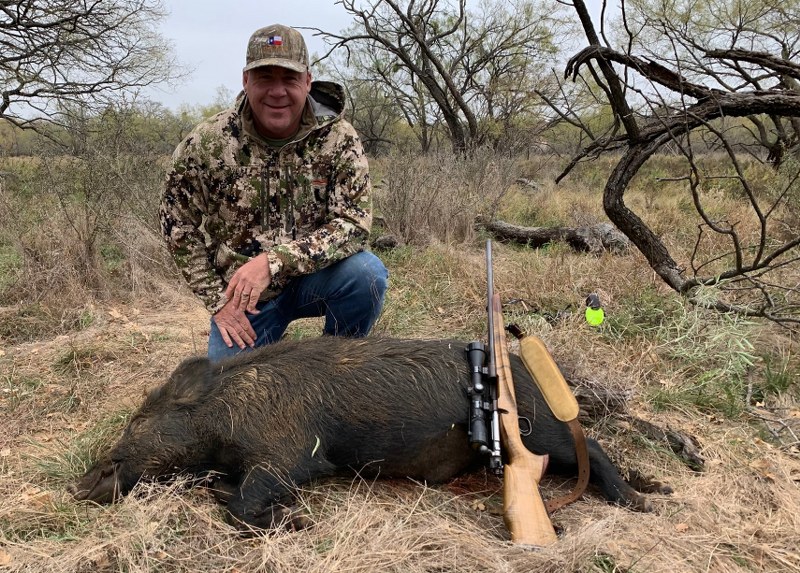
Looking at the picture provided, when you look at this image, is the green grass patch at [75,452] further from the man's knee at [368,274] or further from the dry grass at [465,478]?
the man's knee at [368,274]

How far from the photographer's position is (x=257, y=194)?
325 centimetres

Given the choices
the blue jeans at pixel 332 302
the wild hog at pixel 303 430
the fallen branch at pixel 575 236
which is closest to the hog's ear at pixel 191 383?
the wild hog at pixel 303 430

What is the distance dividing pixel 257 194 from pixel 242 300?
0.78m

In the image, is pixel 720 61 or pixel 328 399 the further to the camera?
pixel 720 61

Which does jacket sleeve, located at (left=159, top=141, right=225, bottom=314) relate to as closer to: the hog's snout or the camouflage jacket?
the camouflage jacket

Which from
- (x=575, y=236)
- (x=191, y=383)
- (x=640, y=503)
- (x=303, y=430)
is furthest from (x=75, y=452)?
(x=575, y=236)

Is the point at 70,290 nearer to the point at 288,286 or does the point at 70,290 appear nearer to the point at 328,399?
the point at 288,286

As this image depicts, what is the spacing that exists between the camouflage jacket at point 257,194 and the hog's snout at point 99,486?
1.11 metres

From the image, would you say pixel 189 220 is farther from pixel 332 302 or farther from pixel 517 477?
pixel 517 477

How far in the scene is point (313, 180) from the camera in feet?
10.8

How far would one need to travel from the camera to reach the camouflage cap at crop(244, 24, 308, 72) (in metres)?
2.84

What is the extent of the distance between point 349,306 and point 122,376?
161 centimetres

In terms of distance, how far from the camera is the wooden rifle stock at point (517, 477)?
6.29 ft

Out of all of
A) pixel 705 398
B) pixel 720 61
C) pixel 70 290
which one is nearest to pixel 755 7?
pixel 720 61
